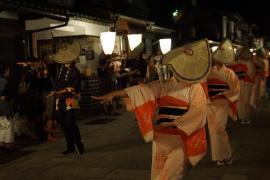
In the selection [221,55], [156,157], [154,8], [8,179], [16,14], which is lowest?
[8,179]

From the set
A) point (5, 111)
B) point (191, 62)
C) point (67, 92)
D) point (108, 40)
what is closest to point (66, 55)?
point (67, 92)

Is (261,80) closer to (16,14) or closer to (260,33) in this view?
(16,14)

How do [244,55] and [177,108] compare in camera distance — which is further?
[244,55]

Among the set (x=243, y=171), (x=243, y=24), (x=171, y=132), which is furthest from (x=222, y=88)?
(x=243, y=24)

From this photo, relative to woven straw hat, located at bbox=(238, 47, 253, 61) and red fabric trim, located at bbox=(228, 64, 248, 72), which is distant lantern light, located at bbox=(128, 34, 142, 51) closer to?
woven straw hat, located at bbox=(238, 47, 253, 61)

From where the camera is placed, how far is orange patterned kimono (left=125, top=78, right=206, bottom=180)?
5176 millimetres

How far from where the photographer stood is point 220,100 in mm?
8055

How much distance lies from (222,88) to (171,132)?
295cm

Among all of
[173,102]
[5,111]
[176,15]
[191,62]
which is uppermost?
[176,15]

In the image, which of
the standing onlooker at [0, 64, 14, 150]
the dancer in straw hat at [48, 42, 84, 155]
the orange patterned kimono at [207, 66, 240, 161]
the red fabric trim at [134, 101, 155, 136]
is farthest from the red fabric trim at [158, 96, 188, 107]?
the standing onlooker at [0, 64, 14, 150]

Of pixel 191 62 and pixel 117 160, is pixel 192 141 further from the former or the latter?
pixel 117 160

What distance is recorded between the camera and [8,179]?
7.55m

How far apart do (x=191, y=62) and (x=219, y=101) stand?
308 centimetres

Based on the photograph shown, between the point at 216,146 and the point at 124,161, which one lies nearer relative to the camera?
the point at 216,146
